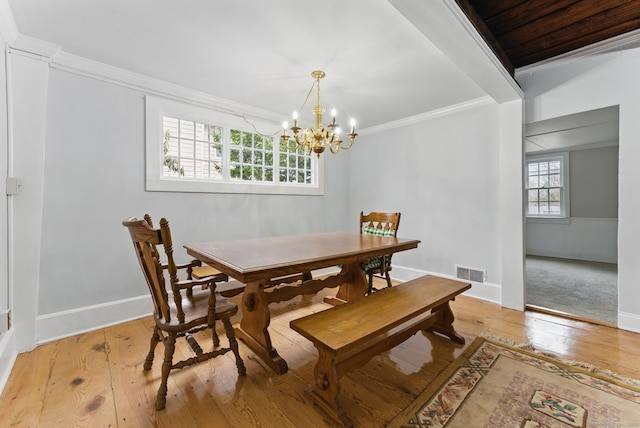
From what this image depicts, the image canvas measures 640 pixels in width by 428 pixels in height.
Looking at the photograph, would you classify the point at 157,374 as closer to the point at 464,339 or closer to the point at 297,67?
the point at 464,339

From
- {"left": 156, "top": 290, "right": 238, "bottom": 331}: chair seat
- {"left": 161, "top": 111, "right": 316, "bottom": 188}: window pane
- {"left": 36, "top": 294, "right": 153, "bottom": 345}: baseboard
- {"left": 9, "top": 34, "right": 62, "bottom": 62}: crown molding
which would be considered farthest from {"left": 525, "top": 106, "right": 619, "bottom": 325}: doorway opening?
{"left": 9, "top": 34, "right": 62, "bottom": 62}: crown molding

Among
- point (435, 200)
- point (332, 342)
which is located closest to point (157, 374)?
point (332, 342)

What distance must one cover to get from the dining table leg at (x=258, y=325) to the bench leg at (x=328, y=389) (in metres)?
0.41

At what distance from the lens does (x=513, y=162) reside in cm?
278

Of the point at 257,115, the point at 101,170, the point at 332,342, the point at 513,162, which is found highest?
the point at 257,115

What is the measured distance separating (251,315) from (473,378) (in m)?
1.54

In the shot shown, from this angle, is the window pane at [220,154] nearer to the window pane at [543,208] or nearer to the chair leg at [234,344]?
the chair leg at [234,344]

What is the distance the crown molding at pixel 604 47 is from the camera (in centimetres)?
A: 210

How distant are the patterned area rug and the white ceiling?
7.43 ft

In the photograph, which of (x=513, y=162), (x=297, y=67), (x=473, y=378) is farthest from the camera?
(x=513, y=162)

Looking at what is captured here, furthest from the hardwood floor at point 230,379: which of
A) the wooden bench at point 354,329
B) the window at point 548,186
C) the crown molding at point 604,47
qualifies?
the window at point 548,186

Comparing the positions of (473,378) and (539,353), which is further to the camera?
(539,353)

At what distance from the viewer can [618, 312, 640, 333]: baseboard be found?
7.39ft

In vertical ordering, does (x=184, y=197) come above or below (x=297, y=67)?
below
